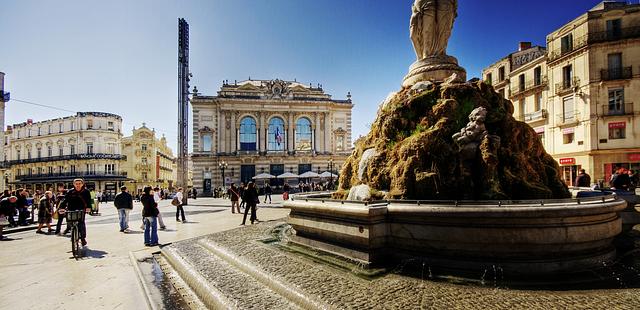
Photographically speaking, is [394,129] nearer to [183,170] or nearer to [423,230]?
[423,230]

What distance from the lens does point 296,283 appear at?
464 cm

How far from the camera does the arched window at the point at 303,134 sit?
47.7 m

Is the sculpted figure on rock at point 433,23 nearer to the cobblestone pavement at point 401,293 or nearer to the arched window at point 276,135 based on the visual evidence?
the cobblestone pavement at point 401,293

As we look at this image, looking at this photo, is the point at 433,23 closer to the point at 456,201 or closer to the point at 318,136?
the point at 456,201

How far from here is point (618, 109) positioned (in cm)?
2409

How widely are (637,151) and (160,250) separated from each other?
32.1 meters

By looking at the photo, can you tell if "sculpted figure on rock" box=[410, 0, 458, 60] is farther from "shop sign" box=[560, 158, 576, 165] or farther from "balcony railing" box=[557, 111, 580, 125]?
"shop sign" box=[560, 158, 576, 165]

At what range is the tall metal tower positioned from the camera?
2830 centimetres

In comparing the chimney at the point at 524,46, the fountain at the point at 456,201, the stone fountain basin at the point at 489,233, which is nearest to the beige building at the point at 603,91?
the chimney at the point at 524,46

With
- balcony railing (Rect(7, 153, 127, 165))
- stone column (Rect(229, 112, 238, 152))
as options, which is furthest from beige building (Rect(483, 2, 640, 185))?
balcony railing (Rect(7, 153, 127, 165))

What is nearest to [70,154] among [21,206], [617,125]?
[21,206]

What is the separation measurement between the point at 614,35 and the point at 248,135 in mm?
41023

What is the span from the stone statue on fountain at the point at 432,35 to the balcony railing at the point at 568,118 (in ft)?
73.5

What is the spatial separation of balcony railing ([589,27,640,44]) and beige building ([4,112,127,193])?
69424 mm
